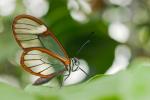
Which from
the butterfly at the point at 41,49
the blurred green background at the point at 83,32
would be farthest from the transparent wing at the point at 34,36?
the blurred green background at the point at 83,32

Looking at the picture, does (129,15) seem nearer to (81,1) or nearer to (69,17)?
(81,1)

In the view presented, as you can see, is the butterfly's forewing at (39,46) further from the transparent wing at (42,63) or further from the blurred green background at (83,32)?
the blurred green background at (83,32)

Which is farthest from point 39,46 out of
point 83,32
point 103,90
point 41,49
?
point 83,32

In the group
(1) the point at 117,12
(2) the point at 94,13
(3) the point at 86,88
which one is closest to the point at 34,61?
(3) the point at 86,88

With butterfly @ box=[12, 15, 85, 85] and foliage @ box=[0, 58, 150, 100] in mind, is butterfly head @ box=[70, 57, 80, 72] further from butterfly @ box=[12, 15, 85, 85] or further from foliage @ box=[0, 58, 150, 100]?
foliage @ box=[0, 58, 150, 100]

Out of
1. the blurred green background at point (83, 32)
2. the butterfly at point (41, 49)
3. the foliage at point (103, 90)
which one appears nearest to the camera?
the foliage at point (103, 90)

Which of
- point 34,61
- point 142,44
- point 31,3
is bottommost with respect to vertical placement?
point 142,44
